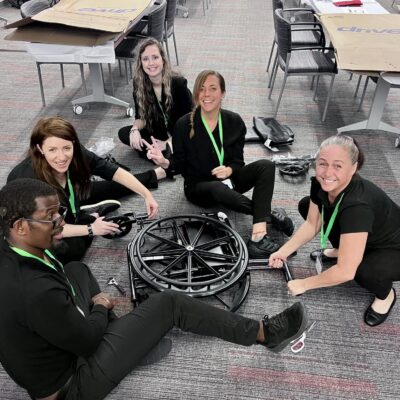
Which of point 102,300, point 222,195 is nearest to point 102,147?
point 222,195

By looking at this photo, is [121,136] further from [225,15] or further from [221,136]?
[225,15]

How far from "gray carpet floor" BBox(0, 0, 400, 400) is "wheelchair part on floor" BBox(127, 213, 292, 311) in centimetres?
11

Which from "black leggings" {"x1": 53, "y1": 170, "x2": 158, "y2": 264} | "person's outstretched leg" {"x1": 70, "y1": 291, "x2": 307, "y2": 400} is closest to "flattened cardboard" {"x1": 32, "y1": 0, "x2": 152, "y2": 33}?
"black leggings" {"x1": 53, "y1": 170, "x2": 158, "y2": 264}

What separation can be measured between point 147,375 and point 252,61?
382 centimetres

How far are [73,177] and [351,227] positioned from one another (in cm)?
125

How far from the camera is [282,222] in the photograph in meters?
2.29

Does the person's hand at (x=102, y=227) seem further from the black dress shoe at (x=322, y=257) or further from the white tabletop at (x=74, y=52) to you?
the white tabletop at (x=74, y=52)

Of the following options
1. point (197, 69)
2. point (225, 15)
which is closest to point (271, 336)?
point (197, 69)

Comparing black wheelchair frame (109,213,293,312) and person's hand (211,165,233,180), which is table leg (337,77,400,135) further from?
black wheelchair frame (109,213,293,312)

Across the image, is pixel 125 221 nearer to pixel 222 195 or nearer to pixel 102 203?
pixel 102 203

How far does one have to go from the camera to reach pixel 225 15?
6.11 meters

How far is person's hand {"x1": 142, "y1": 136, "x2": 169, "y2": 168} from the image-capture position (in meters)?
2.55

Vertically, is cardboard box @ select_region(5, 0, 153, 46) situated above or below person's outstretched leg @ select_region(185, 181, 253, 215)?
above

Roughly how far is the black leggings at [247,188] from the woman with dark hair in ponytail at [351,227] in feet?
1.05
